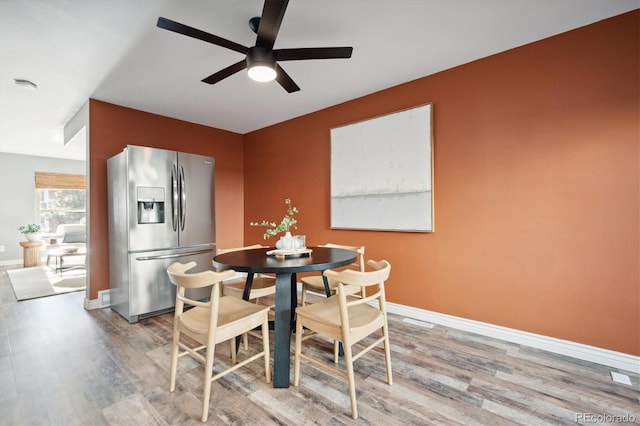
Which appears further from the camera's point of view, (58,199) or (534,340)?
(58,199)

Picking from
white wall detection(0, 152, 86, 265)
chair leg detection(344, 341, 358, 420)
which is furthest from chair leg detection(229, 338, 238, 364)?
white wall detection(0, 152, 86, 265)

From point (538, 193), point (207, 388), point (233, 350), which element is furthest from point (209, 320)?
point (538, 193)

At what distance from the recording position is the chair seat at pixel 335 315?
176cm

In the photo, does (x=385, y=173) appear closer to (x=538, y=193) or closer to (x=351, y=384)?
(x=538, y=193)

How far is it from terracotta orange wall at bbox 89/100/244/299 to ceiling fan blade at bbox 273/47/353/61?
9.49 feet

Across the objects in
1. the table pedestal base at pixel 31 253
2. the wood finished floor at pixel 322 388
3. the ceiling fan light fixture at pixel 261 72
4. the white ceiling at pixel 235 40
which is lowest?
the wood finished floor at pixel 322 388

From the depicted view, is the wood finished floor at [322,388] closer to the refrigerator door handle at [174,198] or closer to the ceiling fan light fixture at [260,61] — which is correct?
the refrigerator door handle at [174,198]

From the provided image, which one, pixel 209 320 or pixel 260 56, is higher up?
pixel 260 56

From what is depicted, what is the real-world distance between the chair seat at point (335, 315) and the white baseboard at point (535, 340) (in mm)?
1265

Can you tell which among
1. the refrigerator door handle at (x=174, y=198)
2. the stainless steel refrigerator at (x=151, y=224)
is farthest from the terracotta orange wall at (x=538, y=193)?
the refrigerator door handle at (x=174, y=198)

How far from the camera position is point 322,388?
1.88 m

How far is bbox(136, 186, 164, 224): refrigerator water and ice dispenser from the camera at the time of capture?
3.15 meters

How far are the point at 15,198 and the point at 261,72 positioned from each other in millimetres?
8120

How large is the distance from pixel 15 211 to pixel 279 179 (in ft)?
22.4
